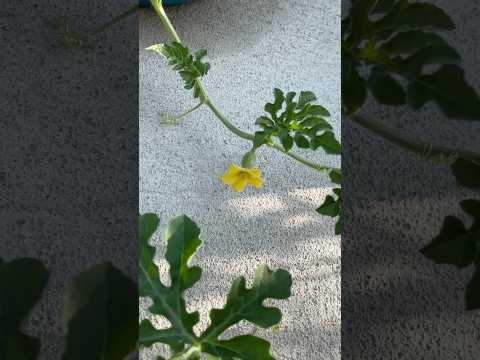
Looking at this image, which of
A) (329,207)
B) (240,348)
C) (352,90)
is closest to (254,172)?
(329,207)

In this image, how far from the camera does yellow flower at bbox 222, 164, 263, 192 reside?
84 cm

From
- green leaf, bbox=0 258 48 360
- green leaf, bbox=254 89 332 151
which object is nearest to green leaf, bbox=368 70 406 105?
green leaf, bbox=0 258 48 360

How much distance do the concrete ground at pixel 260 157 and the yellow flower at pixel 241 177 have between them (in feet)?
0.16

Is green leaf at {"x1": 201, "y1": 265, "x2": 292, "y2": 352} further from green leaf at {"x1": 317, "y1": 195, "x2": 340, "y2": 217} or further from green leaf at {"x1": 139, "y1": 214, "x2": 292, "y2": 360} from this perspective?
green leaf at {"x1": 317, "y1": 195, "x2": 340, "y2": 217}

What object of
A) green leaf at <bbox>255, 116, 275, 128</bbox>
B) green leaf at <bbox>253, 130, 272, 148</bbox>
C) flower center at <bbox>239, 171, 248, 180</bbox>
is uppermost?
green leaf at <bbox>255, 116, 275, 128</bbox>

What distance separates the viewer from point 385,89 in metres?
0.44

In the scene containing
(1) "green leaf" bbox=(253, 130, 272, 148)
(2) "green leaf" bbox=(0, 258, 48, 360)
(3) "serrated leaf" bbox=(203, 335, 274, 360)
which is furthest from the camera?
(1) "green leaf" bbox=(253, 130, 272, 148)

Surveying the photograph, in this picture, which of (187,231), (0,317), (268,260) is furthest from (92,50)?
(268,260)

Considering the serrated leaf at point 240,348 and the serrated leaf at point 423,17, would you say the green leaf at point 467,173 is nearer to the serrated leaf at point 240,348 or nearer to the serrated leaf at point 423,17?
the serrated leaf at point 423,17

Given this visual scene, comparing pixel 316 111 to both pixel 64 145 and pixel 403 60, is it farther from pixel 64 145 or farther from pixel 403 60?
pixel 64 145

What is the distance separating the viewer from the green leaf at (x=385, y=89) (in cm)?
44

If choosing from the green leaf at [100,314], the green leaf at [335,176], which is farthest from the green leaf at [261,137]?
the green leaf at [100,314]

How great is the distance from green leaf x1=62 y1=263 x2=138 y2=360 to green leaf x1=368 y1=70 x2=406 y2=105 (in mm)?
226

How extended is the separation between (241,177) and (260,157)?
6 cm
